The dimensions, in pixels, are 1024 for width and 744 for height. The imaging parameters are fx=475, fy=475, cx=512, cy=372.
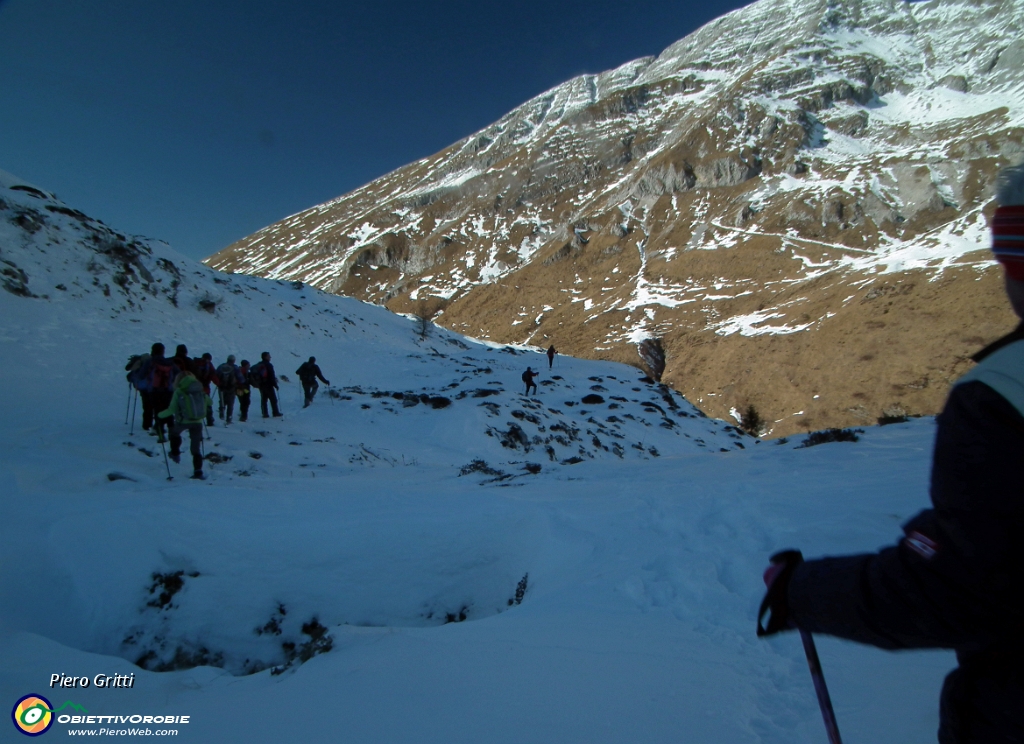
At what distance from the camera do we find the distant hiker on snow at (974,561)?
3.44 ft

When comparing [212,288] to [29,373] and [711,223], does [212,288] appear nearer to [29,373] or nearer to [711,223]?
[29,373]

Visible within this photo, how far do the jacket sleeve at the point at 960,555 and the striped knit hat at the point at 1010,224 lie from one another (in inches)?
15.2

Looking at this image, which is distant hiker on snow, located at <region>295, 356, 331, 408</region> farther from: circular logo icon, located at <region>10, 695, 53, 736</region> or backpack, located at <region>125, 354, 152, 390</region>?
circular logo icon, located at <region>10, 695, 53, 736</region>

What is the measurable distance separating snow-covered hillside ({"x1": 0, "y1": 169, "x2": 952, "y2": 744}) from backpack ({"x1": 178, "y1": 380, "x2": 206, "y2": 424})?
1050mm

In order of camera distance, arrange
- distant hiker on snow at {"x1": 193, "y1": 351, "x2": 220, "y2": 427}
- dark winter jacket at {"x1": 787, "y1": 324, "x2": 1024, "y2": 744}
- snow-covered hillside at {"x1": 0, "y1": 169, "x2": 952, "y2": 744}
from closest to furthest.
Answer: dark winter jacket at {"x1": 787, "y1": 324, "x2": 1024, "y2": 744}, snow-covered hillside at {"x1": 0, "y1": 169, "x2": 952, "y2": 744}, distant hiker on snow at {"x1": 193, "y1": 351, "x2": 220, "y2": 427}

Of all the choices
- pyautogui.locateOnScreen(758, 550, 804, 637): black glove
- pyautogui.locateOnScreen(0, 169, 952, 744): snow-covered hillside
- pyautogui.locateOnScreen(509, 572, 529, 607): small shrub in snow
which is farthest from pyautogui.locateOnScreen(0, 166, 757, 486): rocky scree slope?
pyautogui.locateOnScreen(758, 550, 804, 637): black glove

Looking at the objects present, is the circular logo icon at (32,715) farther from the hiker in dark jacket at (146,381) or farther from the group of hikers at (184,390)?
the hiker in dark jacket at (146,381)

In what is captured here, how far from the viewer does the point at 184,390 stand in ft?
25.3

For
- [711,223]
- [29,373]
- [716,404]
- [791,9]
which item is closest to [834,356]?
[716,404]

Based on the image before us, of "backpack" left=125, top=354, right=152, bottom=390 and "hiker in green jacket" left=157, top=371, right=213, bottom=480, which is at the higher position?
"backpack" left=125, top=354, right=152, bottom=390

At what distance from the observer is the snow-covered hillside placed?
2447mm

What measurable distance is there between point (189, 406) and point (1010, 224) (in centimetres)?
928

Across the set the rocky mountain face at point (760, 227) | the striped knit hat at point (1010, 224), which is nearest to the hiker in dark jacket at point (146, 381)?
the striped knit hat at point (1010, 224)

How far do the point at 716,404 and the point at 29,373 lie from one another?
4449 centimetres
